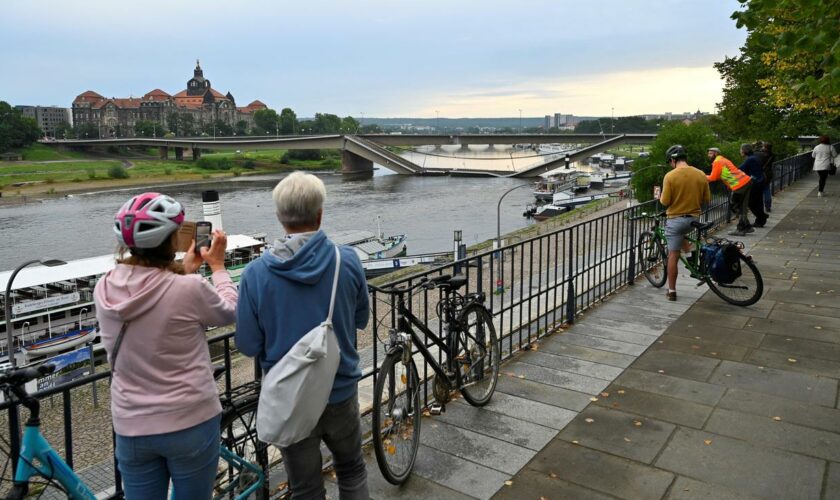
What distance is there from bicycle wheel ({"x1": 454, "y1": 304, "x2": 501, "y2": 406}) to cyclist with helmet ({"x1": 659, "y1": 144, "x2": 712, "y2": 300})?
3738 millimetres

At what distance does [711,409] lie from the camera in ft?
16.7

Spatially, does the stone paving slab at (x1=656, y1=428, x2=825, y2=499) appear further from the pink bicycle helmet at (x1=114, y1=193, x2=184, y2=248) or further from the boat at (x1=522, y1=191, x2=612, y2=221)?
the boat at (x1=522, y1=191, x2=612, y2=221)

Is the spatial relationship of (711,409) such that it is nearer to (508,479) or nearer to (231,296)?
(508,479)

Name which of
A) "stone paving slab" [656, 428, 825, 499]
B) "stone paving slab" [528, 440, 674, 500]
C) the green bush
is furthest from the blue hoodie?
the green bush

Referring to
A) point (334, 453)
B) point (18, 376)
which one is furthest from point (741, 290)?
point (18, 376)

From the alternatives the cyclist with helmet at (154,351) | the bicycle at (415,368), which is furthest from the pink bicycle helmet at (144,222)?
the bicycle at (415,368)

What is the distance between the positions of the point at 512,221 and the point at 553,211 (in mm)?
4624

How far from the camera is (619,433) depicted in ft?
15.4

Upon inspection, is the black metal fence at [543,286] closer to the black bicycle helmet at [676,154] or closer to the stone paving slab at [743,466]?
the black bicycle helmet at [676,154]

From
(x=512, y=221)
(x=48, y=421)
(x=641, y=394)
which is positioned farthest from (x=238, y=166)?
(x=641, y=394)

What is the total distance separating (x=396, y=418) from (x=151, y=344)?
181 cm

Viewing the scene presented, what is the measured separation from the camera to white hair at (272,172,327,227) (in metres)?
2.73

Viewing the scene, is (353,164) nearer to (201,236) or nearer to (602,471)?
(602,471)

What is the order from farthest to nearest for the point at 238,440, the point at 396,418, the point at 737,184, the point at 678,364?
the point at 737,184 → the point at 678,364 → the point at 396,418 → the point at 238,440
